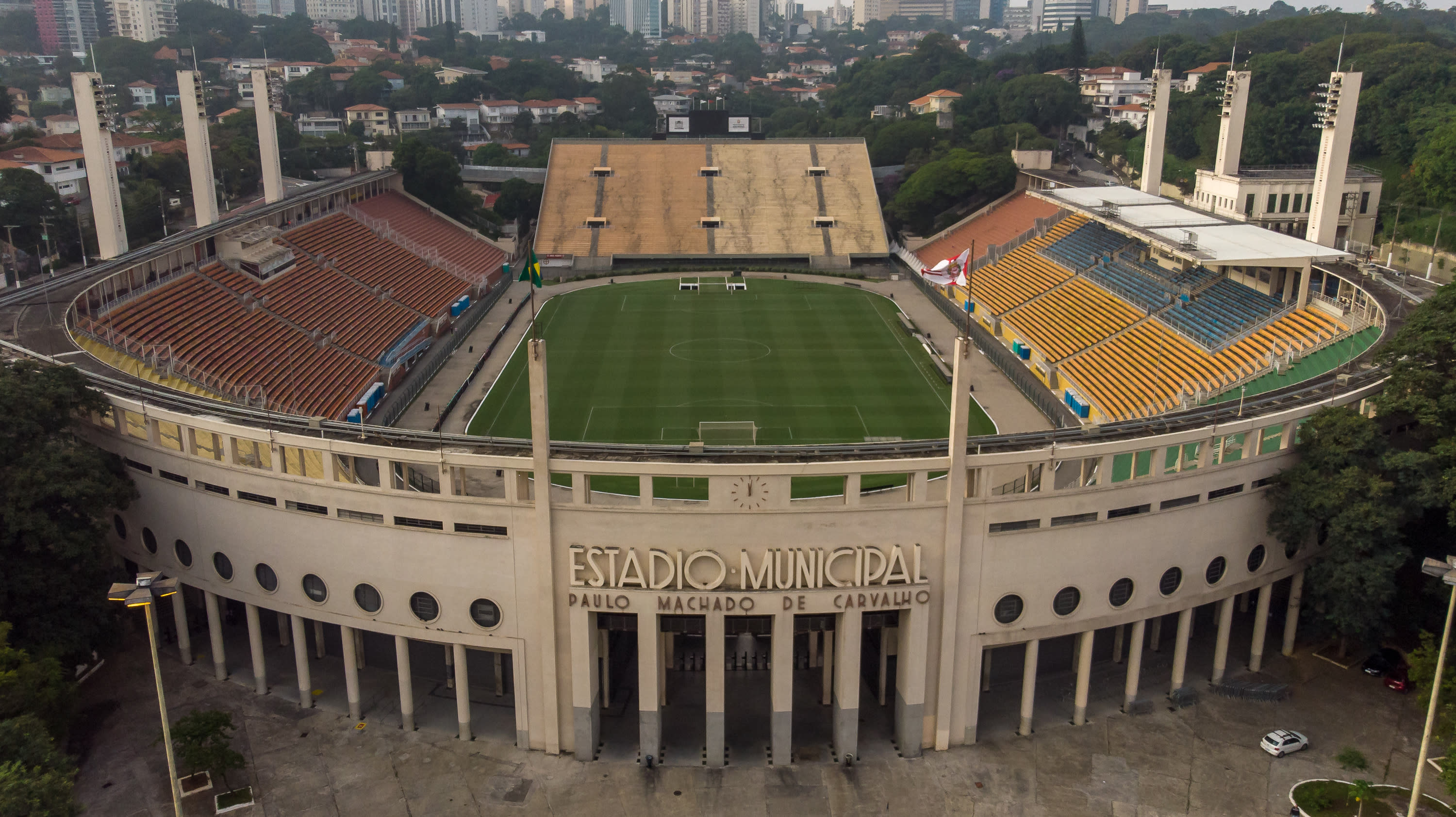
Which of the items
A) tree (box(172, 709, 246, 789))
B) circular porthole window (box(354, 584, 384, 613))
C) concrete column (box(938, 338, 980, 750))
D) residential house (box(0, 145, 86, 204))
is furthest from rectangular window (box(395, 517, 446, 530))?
residential house (box(0, 145, 86, 204))

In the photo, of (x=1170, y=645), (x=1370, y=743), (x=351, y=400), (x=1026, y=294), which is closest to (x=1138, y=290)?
(x=1026, y=294)

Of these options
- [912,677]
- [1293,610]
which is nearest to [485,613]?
[912,677]

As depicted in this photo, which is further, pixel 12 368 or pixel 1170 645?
pixel 1170 645

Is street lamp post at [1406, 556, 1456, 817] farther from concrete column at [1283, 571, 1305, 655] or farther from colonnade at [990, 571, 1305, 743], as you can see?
concrete column at [1283, 571, 1305, 655]

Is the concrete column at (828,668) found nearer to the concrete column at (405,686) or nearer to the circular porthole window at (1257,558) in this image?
the concrete column at (405,686)

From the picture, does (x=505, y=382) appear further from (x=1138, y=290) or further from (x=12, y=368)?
(x=1138, y=290)

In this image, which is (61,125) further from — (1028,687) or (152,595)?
(1028,687)

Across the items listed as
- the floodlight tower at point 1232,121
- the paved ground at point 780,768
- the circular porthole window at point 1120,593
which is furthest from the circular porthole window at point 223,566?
the floodlight tower at point 1232,121
